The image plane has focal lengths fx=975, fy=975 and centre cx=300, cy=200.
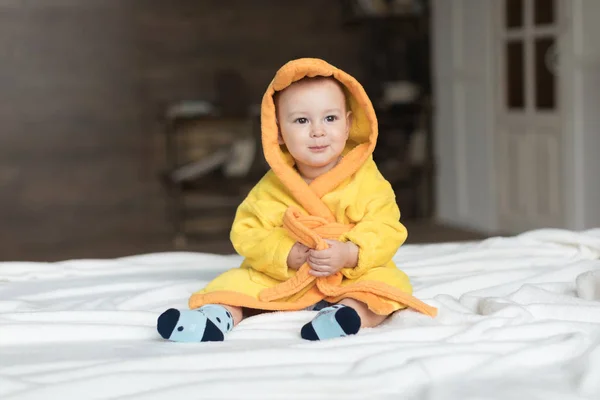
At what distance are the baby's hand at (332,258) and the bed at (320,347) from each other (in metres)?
0.09

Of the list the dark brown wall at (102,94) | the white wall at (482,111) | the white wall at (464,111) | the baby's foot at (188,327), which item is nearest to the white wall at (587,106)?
the white wall at (482,111)

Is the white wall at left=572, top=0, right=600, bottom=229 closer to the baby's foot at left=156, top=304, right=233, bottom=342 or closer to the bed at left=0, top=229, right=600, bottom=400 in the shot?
the bed at left=0, top=229, right=600, bottom=400

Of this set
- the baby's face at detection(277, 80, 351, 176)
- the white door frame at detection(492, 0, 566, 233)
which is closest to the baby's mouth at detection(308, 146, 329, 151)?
the baby's face at detection(277, 80, 351, 176)

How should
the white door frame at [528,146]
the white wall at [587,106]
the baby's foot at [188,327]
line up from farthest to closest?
the white door frame at [528,146], the white wall at [587,106], the baby's foot at [188,327]

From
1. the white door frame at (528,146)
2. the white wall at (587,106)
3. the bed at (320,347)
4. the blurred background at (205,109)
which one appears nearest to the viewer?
the bed at (320,347)

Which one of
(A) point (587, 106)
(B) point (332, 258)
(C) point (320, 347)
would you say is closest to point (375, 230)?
(B) point (332, 258)

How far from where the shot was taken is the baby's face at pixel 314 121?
6.20 feet

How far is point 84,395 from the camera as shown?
1.32m

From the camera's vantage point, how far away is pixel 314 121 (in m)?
1.90

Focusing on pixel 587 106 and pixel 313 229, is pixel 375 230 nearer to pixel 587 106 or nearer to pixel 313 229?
pixel 313 229

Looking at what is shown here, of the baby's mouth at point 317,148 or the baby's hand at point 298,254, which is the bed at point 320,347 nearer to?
the baby's hand at point 298,254

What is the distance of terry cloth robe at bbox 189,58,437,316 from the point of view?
182 centimetres

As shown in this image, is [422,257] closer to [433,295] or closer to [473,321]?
[433,295]

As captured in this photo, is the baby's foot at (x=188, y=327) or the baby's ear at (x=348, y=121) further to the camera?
the baby's ear at (x=348, y=121)
